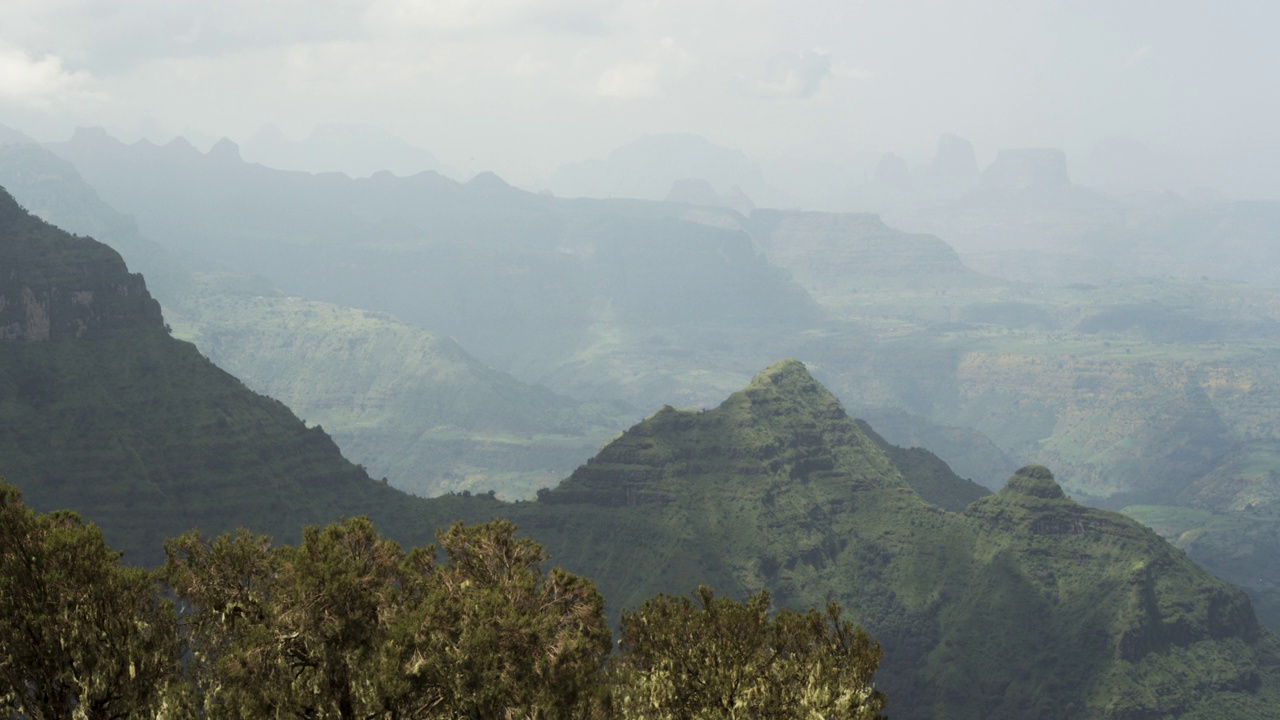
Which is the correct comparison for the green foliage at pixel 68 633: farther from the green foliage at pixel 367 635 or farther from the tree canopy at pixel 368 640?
the green foliage at pixel 367 635

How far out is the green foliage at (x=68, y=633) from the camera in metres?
52.2

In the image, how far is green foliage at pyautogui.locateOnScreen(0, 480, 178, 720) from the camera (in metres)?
52.2

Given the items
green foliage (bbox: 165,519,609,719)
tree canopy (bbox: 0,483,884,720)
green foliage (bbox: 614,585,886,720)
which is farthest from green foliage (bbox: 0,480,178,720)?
green foliage (bbox: 614,585,886,720)

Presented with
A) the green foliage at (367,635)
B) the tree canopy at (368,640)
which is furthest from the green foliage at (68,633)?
the green foliage at (367,635)

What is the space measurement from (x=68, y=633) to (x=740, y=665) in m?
35.2

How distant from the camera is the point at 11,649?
52.0 metres

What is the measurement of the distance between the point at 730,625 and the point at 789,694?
796cm

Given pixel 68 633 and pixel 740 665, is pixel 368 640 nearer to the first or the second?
pixel 68 633

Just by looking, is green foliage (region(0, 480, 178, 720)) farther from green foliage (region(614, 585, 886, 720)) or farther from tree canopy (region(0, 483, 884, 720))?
green foliage (region(614, 585, 886, 720))

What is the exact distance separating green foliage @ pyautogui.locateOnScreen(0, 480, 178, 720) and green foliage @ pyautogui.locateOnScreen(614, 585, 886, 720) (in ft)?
82.9

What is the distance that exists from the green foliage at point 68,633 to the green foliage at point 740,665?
995 inches

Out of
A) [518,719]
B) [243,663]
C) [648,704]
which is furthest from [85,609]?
[648,704]

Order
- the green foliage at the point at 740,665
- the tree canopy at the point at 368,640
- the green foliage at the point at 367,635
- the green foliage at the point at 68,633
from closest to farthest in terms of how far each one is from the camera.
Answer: the green foliage at the point at 68,633, the tree canopy at the point at 368,640, the green foliage at the point at 367,635, the green foliage at the point at 740,665

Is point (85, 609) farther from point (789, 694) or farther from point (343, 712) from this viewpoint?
point (789, 694)
